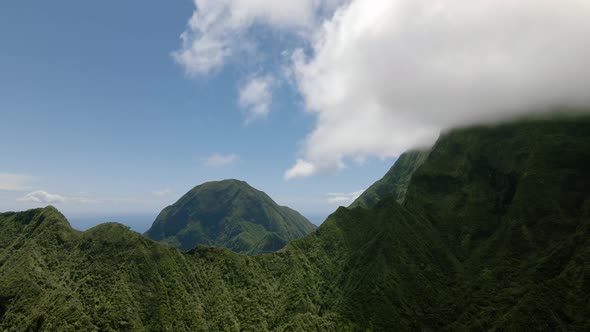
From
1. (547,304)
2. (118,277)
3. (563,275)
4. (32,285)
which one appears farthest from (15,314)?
(563,275)

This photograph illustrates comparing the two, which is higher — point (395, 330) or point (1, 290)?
point (1, 290)

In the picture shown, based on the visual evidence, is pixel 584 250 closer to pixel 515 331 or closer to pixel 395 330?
pixel 515 331

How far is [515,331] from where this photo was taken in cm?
17425

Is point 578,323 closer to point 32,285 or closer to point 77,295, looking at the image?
point 77,295

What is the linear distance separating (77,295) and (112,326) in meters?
29.5

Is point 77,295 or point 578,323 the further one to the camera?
point 77,295

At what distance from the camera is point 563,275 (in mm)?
187250

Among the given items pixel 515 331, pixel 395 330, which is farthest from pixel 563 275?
pixel 395 330

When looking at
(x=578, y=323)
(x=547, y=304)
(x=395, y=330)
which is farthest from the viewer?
(x=395, y=330)

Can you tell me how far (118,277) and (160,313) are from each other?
32.8 m

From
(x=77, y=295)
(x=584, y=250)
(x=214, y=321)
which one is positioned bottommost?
(x=214, y=321)

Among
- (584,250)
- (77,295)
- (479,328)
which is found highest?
(77,295)

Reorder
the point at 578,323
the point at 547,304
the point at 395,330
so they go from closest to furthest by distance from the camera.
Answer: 1. the point at 578,323
2. the point at 547,304
3. the point at 395,330

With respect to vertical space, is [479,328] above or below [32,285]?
below
